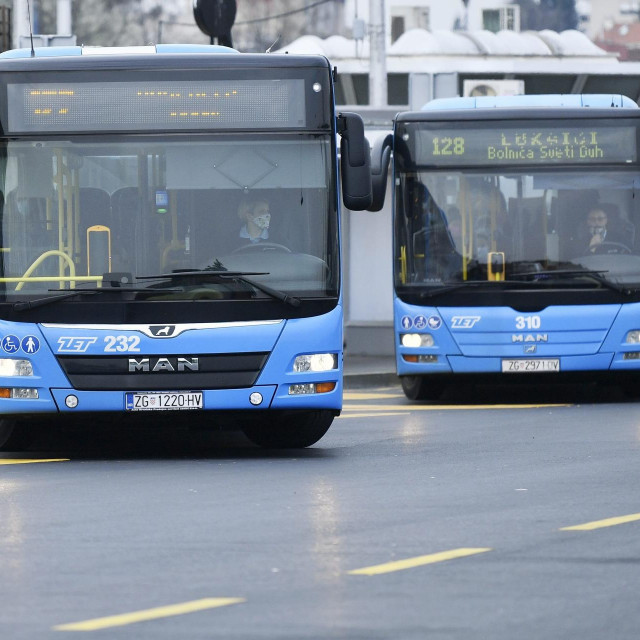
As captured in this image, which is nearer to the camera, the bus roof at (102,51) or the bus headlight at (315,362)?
the bus headlight at (315,362)

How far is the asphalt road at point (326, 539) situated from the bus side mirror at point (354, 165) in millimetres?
1805

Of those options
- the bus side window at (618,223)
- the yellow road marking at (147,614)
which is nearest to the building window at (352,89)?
the bus side window at (618,223)

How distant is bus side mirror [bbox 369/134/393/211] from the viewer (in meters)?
18.0

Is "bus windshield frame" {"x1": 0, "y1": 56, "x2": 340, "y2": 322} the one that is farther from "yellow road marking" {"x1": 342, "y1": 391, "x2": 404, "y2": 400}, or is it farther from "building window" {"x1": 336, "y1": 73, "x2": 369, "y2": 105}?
"building window" {"x1": 336, "y1": 73, "x2": 369, "y2": 105}

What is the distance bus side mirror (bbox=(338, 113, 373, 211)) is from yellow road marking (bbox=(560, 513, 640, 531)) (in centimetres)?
400

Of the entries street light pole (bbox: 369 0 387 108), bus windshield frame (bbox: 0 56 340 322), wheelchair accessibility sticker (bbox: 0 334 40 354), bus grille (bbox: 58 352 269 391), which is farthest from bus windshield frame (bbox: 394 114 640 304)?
street light pole (bbox: 369 0 387 108)

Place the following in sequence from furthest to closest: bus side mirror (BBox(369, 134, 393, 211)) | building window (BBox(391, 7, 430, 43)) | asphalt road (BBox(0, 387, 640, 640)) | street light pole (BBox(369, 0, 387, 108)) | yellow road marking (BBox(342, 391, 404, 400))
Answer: building window (BBox(391, 7, 430, 43))
street light pole (BBox(369, 0, 387, 108))
yellow road marking (BBox(342, 391, 404, 400))
bus side mirror (BBox(369, 134, 393, 211))
asphalt road (BBox(0, 387, 640, 640))

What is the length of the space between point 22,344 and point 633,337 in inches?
309

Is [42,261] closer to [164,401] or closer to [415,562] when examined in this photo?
[164,401]

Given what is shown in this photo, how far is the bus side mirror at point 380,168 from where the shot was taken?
18.0m

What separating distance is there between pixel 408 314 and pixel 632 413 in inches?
98.4

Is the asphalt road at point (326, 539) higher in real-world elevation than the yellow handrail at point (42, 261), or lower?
lower

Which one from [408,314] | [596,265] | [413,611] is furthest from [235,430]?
[413,611]

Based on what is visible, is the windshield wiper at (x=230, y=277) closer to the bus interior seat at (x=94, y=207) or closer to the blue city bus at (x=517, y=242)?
the bus interior seat at (x=94, y=207)
